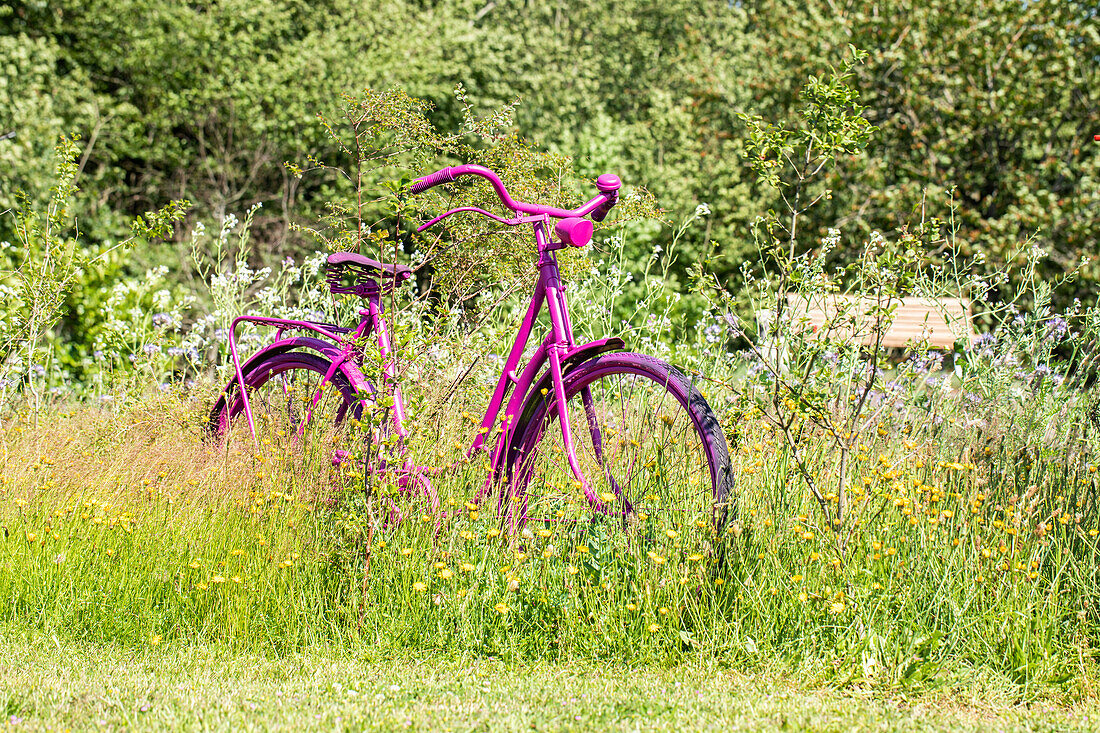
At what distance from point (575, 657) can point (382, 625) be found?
1.93ft

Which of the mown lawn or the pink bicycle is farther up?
the pink bicycle

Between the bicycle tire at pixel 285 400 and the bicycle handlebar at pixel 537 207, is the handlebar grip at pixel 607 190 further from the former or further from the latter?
the bicycle tire at pixel 285 400

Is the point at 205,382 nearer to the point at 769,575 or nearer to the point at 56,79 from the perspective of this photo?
the point at 769,575

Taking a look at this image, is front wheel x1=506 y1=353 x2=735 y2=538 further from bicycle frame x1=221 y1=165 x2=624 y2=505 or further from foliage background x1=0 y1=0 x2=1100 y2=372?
foliage background x1=0 y1=0 x2=1100 y2=372

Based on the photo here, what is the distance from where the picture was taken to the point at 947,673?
2.60 meters

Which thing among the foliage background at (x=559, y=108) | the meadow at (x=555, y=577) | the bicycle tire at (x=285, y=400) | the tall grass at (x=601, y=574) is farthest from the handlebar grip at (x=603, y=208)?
the foliage background at (x=559, y=108)

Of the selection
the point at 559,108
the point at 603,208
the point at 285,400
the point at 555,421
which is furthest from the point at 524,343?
the point at 559,108

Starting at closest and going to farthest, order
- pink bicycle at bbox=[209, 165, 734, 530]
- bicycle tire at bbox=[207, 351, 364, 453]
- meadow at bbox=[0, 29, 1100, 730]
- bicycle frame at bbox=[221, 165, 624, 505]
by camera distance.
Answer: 1. meadow at bbox=[0, 29, 1100, 730]
2. pink bicycle at bbox=[209, 165, 734, 530]
3. bicycle frame at bbox=[221, 165, 624, 505]
4. bicycle tire at bbox=[207, 351, 364, 453]

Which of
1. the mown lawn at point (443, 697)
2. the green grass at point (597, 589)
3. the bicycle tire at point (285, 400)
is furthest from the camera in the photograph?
the bicycle tire at point (285, 400)

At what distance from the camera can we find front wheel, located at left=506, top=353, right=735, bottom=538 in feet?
9.38

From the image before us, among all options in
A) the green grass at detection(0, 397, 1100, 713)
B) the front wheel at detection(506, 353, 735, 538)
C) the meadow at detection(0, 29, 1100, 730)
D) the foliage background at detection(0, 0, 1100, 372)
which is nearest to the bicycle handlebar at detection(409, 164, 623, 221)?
the meadow at detection(0, 29, 1100, 730)

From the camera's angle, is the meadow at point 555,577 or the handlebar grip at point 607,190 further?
the handlebar grip at point 607,190

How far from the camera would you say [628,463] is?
10.6 ft

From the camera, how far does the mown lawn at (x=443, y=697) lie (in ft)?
7.54
